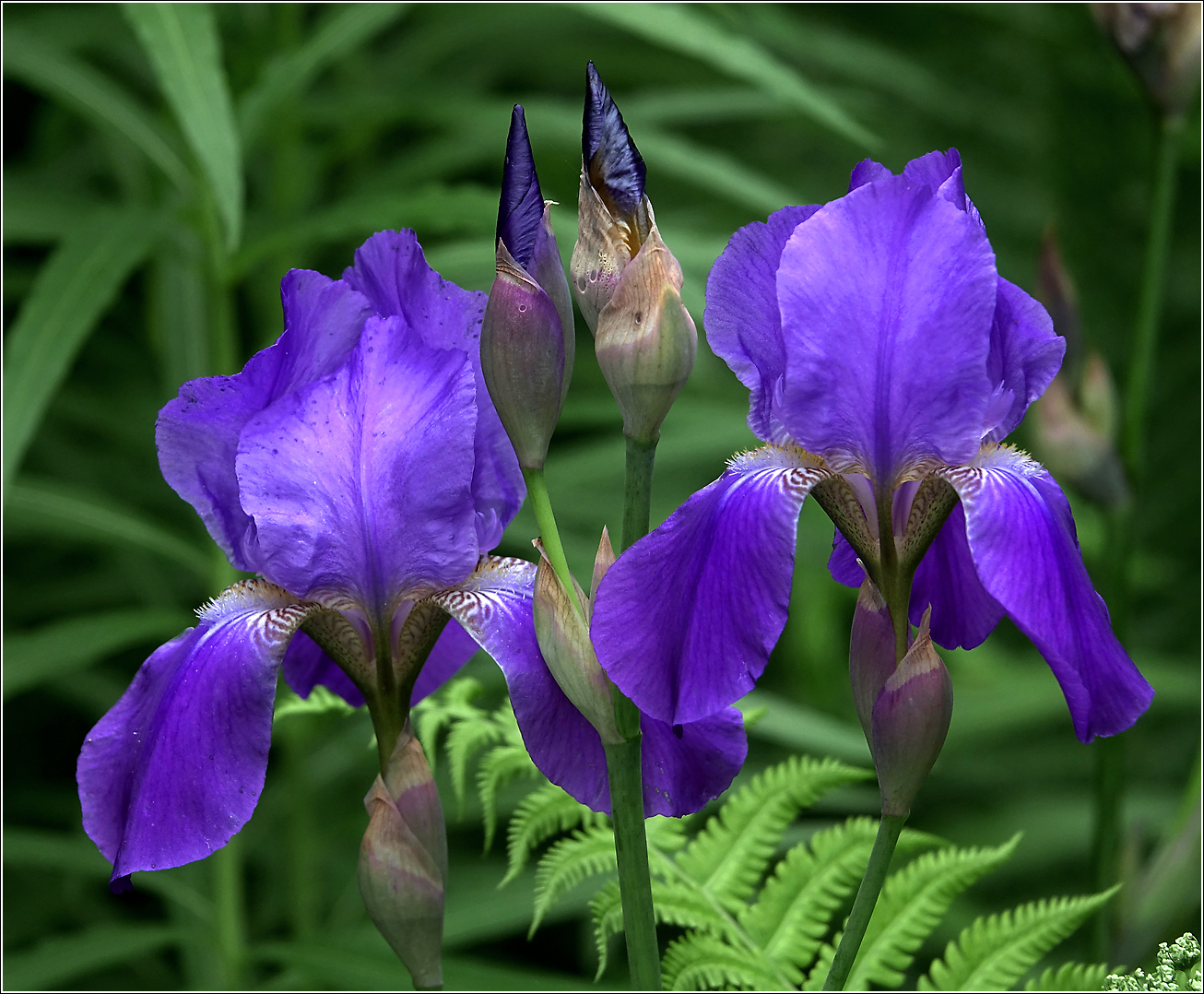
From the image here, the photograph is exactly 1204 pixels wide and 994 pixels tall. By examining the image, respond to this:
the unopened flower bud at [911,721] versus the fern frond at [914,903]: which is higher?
the unopened flower bud at [911,721]

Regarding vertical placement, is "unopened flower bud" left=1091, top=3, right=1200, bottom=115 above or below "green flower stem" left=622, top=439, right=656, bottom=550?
above

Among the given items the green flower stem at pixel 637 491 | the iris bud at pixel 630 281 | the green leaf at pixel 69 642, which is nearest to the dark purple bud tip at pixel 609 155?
the iris bud at pixel 630 281

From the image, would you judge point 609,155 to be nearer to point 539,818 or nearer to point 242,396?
point 242,396

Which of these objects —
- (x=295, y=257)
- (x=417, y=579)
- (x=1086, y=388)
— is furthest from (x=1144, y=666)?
(x=417, y=579)

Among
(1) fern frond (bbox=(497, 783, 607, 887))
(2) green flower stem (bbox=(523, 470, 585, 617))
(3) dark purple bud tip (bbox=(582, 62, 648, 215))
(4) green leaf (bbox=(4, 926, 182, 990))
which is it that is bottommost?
(4) green leaf (bbox=(4, 926, 182, 990))

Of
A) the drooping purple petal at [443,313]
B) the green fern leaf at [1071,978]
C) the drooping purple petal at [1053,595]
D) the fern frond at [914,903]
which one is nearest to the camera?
the drooping purple petal at [1053,595]

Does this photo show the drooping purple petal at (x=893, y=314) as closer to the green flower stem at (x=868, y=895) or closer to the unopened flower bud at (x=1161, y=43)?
the green flower stem at (x=868, y=895)

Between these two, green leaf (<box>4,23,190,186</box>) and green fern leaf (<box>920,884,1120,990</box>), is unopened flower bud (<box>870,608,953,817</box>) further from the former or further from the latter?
green leaf (<box>4,23,190,186</box>)

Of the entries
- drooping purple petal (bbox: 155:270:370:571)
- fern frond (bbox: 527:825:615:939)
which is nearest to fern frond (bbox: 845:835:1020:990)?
fern frond (bbox: 527:825:615:939)
